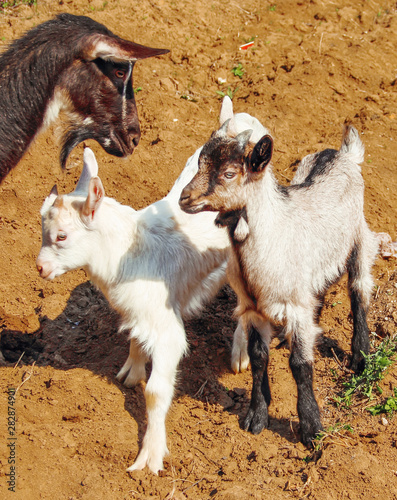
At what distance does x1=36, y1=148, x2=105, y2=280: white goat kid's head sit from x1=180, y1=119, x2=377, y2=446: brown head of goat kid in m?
0.87

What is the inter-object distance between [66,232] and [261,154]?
1603 millimetres

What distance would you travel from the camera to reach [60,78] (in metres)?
4.82

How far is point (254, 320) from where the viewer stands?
495 cm

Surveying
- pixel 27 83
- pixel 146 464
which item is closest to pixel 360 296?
pixel 146 464

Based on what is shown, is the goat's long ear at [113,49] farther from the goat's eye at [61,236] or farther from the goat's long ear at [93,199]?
the goat's eye at [61,236]

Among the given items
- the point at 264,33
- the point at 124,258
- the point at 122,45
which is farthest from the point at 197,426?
the point at 264,33

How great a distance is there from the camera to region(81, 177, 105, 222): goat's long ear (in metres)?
4.37

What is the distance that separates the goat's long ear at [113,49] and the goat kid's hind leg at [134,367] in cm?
238

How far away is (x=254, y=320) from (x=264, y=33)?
20.1 ft

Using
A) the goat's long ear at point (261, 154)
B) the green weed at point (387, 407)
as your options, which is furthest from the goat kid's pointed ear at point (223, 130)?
the green weed at point (387, 407)

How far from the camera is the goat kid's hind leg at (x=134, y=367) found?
5.34 metres

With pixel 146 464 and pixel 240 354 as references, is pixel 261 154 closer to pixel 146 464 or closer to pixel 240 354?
pixel 240 354

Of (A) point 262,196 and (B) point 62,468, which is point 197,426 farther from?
(A) point 262,196

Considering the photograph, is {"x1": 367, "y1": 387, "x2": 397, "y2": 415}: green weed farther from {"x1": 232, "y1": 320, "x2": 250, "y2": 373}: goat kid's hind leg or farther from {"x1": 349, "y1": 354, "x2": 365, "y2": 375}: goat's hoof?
{"x1": 232, "y1": 320, "x2": 250, "y2": 373}: goat kid's hind leg
